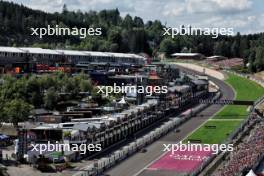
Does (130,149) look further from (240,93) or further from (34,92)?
(240,93)

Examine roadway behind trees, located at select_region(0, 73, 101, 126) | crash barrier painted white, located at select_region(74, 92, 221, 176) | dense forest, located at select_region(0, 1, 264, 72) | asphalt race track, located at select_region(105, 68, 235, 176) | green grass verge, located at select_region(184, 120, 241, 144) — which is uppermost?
dense forest, located at select_region(0, 1, 264, 72)

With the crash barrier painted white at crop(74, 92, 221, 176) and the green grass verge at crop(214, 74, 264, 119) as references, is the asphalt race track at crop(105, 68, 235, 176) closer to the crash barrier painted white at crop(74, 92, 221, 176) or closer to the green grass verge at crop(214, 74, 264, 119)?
the crash barrier painted white at crop(74, 92, 221, 176)

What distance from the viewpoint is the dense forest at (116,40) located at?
6088 inches

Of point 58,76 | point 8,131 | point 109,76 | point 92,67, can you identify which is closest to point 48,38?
point 92,67

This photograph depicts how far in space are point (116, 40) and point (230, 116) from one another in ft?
294

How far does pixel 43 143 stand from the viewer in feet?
174

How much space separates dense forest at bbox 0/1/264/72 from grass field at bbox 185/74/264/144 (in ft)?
52.3

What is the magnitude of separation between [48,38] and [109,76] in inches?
2526

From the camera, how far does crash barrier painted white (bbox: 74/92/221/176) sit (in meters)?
46.7

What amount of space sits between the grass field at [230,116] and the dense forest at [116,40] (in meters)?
15.9

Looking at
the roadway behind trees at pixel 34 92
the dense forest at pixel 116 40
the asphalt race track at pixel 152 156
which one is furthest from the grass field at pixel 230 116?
the roadway behind trees at pixel 34 92

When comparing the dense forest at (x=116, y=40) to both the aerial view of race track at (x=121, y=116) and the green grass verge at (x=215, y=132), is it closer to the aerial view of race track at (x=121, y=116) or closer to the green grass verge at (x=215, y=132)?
the aerial view of race track at (x=121, y=116)

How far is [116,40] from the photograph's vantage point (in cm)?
17050

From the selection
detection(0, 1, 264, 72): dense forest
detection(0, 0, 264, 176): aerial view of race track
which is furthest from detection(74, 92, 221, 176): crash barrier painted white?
detection(0, 1, 264, 72): dense forest
